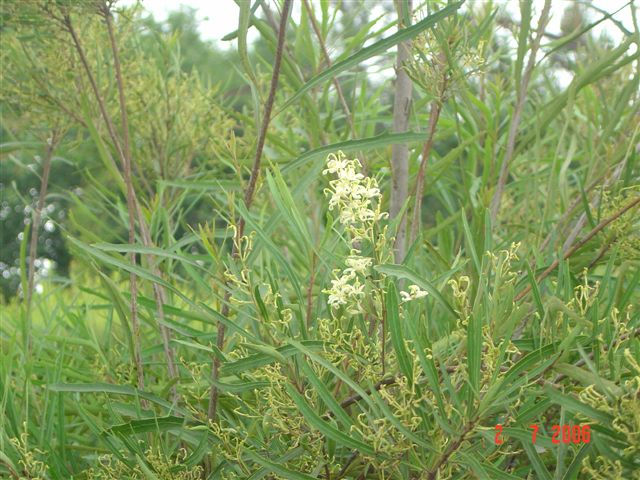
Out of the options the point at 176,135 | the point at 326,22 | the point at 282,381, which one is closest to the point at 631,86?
the point at 326,22

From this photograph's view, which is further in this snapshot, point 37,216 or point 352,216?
point 37,216

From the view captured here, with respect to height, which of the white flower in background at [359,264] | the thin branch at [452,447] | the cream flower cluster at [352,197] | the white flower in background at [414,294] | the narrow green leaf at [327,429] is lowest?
the thin branch at [452,447]

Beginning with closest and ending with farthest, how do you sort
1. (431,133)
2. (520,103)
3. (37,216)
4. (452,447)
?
(452,447) → (431,133) → (520,103) → (37,216)

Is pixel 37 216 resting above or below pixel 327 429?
above

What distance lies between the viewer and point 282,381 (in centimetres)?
64

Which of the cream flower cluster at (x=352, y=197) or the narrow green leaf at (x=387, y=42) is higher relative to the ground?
the narrow green leaf at (x=387, y=42)

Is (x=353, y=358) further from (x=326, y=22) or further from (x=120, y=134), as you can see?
(x=120, y=134)

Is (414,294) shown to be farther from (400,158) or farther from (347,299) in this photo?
(400,158)

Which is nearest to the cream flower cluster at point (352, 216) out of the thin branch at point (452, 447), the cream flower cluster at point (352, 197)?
the cream flower cluster at point (352, 197)

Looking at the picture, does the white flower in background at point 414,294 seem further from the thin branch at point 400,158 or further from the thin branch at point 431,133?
the thin branch at point 400,158

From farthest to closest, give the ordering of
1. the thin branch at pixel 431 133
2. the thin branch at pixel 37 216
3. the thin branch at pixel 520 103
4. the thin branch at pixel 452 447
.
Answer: the thin branch at pixel 37 216 < the thin branch at pixel 520 103 < the thin branch at pixel 431 133 < the thin branch at pixel 452 447

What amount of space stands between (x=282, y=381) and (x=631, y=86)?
1.74ft
